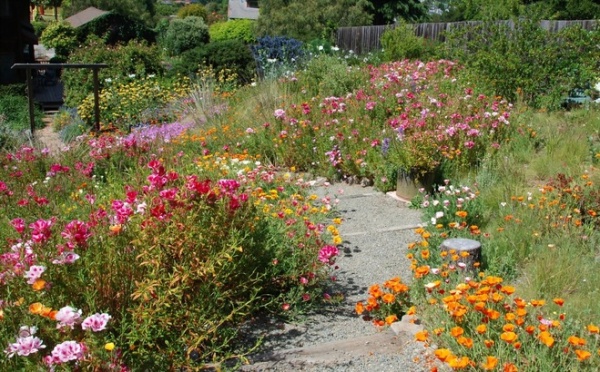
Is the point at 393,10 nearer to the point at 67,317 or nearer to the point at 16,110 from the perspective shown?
the point at 16,110

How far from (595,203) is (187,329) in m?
3.59

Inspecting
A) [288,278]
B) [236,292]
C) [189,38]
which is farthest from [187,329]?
[189,38]

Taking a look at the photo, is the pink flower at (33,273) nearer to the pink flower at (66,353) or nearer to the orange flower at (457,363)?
the pink flower at (66,353)

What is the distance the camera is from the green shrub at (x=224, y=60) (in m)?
17.2

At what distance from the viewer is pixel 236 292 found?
357 centimetres

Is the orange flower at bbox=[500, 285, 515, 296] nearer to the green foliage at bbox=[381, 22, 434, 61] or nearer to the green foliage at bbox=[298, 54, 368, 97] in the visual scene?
the green foliage at bbox=[298, 54, 368, 97]

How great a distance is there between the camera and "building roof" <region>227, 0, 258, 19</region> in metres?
62.8

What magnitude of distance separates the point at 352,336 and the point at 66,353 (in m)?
1.76

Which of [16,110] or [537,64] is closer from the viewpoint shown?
[537,64]

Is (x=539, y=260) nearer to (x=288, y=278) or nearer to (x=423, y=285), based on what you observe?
(x=423, y=285)

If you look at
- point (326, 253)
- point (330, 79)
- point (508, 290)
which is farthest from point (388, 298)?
point (330, 79)

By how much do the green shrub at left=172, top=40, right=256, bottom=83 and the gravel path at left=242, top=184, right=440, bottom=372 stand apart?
12.5 metres

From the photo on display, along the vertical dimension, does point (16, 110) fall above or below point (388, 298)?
below

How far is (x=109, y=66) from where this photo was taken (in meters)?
16.0
